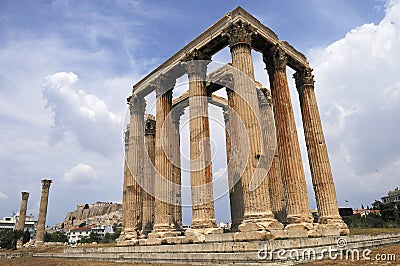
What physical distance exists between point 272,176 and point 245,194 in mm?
8274

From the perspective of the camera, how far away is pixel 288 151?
2086 centimetres

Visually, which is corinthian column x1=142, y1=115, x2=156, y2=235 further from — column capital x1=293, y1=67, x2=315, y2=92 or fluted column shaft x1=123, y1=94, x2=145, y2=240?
column capital x1=293, y1=67, x2=315, y2=92

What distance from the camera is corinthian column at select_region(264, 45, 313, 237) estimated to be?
19.0m

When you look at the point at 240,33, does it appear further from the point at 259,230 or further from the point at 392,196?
the point at 392,196

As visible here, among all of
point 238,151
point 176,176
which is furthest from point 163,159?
point 238,151

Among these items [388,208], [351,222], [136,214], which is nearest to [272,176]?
[136,214]

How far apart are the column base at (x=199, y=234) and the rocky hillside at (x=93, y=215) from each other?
14448 centimetres

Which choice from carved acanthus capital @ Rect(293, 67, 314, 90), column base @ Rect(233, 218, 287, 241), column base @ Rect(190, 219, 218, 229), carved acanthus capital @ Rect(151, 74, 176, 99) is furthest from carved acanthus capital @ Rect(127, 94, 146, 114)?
column base @ Rect(233, 218, 287, 241)

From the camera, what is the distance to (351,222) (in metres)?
50.6

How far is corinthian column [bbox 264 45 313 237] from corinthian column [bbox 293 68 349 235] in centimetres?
323

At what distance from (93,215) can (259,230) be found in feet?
568

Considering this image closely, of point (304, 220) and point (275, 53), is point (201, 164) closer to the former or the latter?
point (304, 220)

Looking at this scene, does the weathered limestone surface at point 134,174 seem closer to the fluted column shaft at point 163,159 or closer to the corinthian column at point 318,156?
the fluted column shaft at point 163,159

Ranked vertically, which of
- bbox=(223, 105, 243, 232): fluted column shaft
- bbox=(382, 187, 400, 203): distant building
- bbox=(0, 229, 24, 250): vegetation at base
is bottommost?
bbox=(0, 229, 24, 250): vegetation at base
